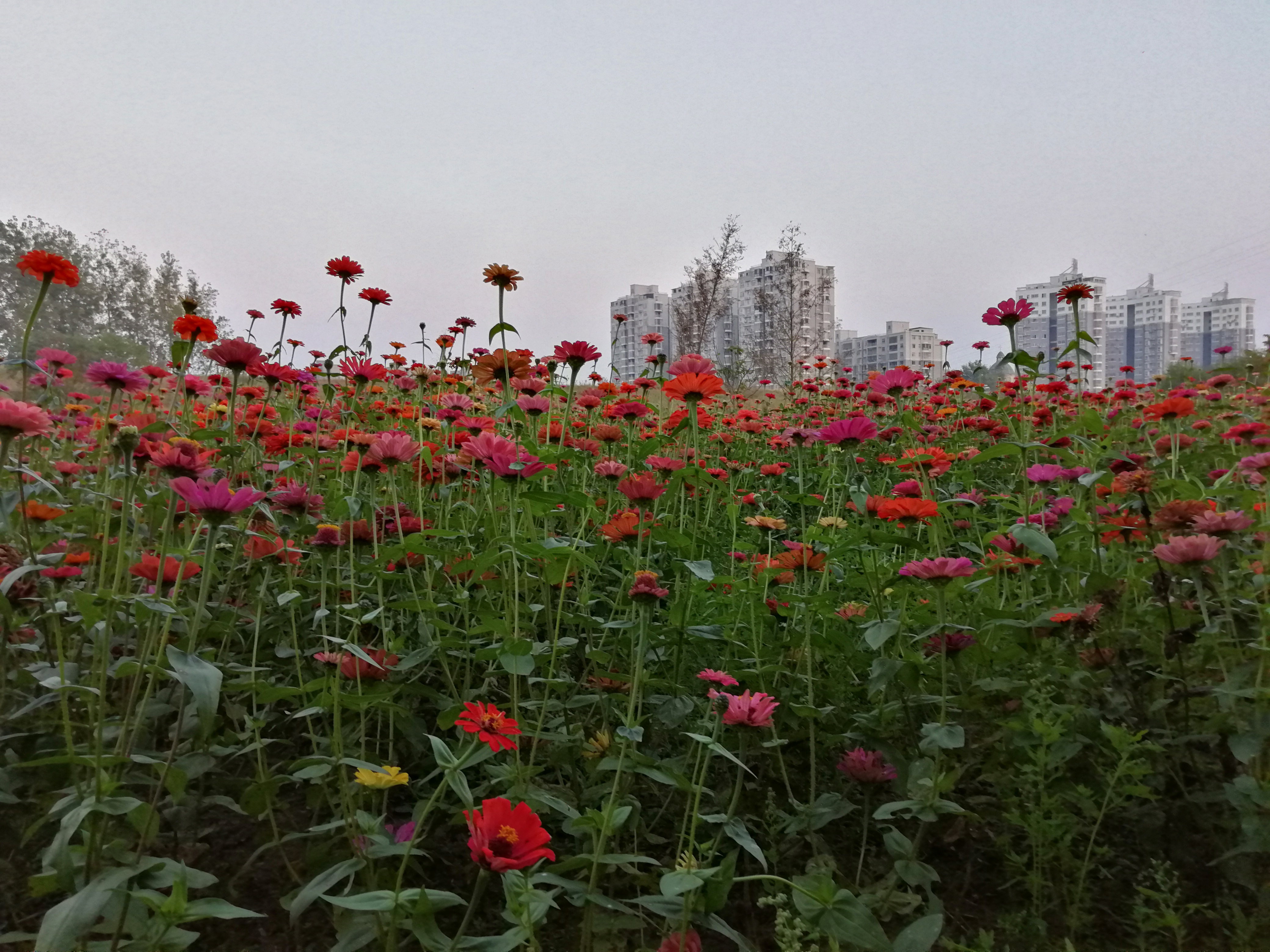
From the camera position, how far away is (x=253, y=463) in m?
1.87

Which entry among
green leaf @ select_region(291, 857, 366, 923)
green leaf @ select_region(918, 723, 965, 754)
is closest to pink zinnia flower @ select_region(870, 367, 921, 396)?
green leaf @ select_region(918, 723, 965, 754)

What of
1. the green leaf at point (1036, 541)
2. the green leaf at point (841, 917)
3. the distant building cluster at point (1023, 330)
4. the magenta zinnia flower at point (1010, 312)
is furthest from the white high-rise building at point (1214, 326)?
the green leaf at point (841, 917)

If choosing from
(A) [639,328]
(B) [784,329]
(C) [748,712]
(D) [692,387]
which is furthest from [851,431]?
(A) [639,328]

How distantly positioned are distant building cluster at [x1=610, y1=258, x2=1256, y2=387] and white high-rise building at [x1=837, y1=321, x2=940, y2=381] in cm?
6

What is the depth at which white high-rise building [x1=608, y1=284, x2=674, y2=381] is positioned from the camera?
363cm

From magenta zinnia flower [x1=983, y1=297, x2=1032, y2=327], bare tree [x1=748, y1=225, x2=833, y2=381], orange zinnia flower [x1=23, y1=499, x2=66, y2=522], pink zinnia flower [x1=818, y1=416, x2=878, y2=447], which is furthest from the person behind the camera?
bare tree [x1=748, y1=225, x2=833, y2=381]

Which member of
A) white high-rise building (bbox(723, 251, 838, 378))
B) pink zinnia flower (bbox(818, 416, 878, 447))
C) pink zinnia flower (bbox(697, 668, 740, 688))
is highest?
white high-rise building (bbox(723, 251, 838, 378))

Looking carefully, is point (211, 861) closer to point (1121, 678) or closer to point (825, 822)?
point (825, 822)

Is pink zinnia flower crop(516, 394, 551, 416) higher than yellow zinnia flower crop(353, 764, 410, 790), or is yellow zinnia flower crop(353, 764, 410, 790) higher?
pink zinnia flower crop(516, 394, 551, 416)

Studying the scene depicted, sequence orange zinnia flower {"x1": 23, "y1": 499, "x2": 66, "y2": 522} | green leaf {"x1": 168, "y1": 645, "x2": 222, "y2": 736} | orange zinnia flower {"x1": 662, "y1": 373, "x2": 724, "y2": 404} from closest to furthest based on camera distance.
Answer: green leaf {"x1": 168, "y1": 645, "x2": 222, "y2": 736} < orange zinnia flower {"x1": 23, "y1": 499, "x2": 66, "y2": 522} < orange zinnia flower {"x1": 662, "y1": 373, "x2": 724, "y2": 404}

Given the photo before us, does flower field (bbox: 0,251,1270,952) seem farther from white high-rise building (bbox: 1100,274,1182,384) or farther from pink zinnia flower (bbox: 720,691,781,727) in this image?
white high-rise building (bbox: 1100,274,1182,384)

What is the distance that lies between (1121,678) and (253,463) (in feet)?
6.52

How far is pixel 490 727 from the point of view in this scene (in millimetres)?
893

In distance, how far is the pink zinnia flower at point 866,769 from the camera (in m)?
1.12
